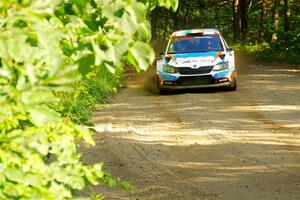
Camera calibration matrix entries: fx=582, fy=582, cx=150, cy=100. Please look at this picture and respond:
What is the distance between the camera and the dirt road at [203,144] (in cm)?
758

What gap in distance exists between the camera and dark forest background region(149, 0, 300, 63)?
89.9 ft

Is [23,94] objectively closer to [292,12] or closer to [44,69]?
[44,69]

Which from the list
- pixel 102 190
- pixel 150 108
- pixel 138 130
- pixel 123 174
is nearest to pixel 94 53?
pixel 102 190

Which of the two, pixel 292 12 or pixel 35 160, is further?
pixel 292 12

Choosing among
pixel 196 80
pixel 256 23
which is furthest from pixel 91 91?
pixel 256 23

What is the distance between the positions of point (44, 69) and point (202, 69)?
14282 mm

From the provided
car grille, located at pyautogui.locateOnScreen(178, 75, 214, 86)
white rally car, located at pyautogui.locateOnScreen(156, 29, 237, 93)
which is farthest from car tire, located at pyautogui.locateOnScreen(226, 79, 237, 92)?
car grille, located at pyautogui.locateOnScreen(178, 75, 214, 86)

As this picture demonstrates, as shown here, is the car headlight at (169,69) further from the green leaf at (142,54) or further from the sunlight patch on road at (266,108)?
the green leaf at (142,54)

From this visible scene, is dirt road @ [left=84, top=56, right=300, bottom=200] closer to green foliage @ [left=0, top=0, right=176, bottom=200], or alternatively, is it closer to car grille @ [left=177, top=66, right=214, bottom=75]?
car grille @ [left=177, top=66, right=214, bottom=75]

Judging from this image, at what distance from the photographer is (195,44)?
17094mm

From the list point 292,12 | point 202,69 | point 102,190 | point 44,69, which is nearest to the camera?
point 44,69

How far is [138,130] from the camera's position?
11.5 m

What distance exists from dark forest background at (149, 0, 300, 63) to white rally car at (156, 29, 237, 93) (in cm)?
878

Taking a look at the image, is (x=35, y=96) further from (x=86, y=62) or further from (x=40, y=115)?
(x=86, y=62)
